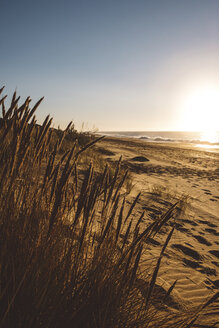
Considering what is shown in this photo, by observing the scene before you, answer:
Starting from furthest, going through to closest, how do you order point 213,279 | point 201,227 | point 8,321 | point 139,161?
point 139,161 → point 201,227 → point 213,279 → point 8,321

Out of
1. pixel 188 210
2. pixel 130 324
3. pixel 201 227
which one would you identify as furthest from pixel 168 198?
pixel 130 324

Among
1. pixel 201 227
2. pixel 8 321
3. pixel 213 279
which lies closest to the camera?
→ pixel 8 321

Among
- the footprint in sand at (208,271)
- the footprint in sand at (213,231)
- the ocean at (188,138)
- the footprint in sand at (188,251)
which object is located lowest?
the footprint in sand at (213,231)

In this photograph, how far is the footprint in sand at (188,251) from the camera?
2.39m

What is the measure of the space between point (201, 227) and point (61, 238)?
10.0 ft

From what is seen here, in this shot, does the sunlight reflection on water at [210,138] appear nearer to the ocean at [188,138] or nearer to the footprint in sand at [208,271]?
the ocean at [188,138]

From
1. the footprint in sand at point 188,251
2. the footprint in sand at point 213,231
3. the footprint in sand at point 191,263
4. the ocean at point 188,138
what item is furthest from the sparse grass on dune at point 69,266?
the ocean at point 188,138

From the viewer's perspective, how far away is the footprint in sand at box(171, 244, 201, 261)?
2.39 meters

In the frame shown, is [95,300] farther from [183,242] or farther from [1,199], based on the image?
[183,242]

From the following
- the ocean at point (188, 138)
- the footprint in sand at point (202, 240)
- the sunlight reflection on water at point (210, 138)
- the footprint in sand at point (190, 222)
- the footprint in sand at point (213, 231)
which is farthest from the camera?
the sunlight reflection on water at point (210, 138)

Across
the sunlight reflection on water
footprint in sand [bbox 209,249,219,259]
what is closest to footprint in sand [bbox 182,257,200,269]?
footprint in sand [bbox 209,249,219,259]

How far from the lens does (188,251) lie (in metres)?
2.48

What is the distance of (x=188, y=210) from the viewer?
4152 mm

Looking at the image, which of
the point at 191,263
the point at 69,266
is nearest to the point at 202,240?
the point at 191,263
